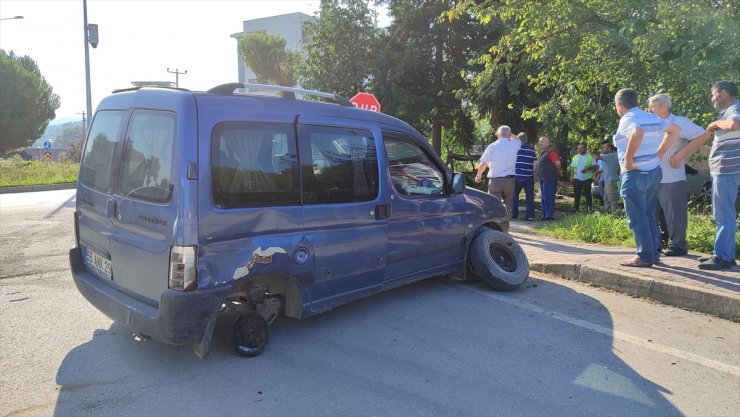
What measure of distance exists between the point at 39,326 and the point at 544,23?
27.9 feet

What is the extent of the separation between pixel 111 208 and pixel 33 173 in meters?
22.5

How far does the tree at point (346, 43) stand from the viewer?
16.0 meters

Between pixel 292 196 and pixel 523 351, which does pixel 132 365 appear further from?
pixel 523 351

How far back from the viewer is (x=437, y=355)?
3.89 m

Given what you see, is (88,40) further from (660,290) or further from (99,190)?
(660,290)

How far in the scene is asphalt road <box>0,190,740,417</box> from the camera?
3160 mm

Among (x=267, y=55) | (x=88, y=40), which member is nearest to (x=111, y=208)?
(x=88, y=40)

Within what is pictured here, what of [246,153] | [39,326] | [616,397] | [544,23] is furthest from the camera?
[544,23]

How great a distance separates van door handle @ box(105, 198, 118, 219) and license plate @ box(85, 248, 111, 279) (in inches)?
14.4

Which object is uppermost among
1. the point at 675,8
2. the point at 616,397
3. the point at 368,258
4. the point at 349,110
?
the point at 675,8

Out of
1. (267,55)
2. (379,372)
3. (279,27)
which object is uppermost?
(279,27)

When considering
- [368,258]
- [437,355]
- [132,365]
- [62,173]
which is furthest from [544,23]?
[62,173]

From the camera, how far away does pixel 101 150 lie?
4.07 m

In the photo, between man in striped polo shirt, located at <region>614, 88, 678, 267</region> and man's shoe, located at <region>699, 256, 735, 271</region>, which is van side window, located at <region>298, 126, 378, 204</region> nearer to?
man in striped polo shirt, located at <region>614, 88, 678, 267</region>
